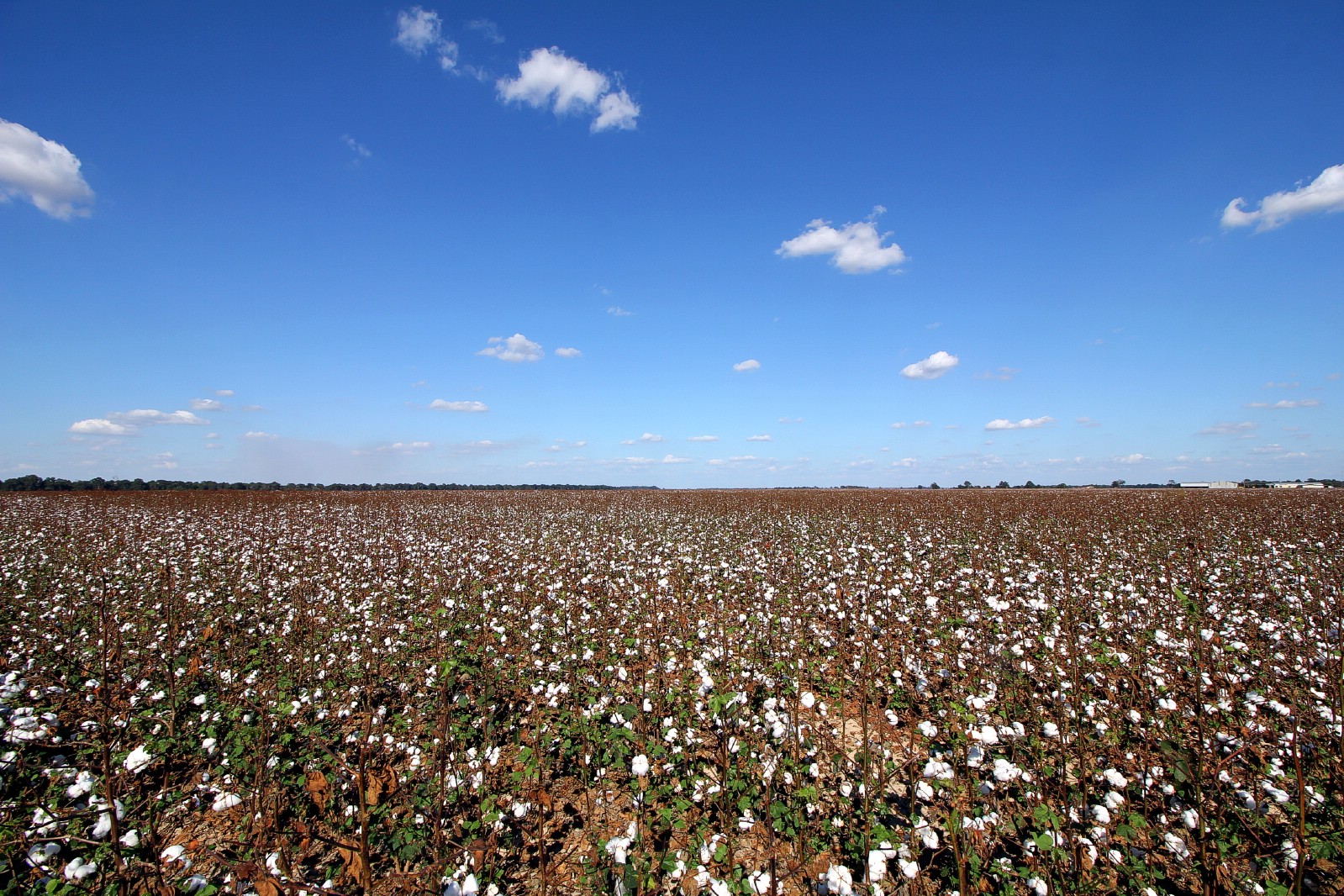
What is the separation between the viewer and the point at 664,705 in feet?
18.8

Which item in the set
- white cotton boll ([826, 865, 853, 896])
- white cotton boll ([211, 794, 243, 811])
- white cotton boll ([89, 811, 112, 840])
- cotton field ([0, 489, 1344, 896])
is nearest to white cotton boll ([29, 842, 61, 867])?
cotton field ([0, 489, 1344, 896])

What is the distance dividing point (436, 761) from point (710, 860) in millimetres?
2355

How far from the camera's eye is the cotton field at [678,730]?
11.3 feet

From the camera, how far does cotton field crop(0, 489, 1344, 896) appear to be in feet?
11.3

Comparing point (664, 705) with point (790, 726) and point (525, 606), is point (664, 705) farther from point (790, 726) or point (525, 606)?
point (525, 606)

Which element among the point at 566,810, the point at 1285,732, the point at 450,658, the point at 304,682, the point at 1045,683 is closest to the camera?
the point at 566,810

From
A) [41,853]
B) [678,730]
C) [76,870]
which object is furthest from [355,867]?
[678,730]

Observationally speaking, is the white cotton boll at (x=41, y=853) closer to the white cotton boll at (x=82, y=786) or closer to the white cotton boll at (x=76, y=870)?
the white cotton boll at (x=76, y=870)

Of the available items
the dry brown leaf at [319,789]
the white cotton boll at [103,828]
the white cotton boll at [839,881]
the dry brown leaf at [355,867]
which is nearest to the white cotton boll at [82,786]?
the white cotton boll at [103,828]

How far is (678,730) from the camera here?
5.11 metres

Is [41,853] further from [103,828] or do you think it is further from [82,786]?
[82,786]

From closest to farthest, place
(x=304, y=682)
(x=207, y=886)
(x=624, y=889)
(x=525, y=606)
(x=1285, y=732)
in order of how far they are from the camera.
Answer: (x=624, y=889), (x=207, y=886), (x=1285, y=732), (x=304, y=682), (x=525, y=606)

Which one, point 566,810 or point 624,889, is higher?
point 624,889

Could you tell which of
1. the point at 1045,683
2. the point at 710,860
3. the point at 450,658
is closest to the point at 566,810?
the point at 710,860
